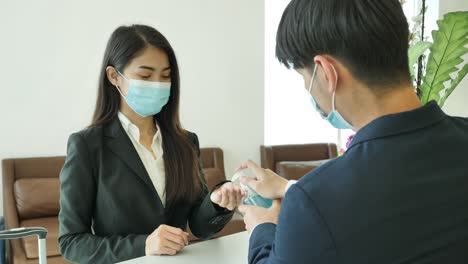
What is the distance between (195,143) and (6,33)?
240 cm

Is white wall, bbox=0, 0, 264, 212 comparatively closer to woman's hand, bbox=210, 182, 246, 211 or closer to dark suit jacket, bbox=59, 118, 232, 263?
dark suit jacket, bbox=59, 118, 232, 263

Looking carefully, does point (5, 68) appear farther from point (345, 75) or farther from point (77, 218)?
point (345, 75)

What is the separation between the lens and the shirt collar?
75 cm

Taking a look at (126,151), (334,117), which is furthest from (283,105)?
(334,117)

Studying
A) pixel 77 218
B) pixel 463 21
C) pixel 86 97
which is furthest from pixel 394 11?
pixel 86 97

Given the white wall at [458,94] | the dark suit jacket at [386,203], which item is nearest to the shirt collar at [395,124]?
the dark suit jacket at [386,203]

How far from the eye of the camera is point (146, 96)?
162 cm

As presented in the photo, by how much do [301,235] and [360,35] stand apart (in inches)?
14.5

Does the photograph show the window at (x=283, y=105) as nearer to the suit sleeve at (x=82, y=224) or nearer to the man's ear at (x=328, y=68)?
the suit sleeve at (x=82, y=224)

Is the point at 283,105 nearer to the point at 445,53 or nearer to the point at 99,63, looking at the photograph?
the point at 99,63

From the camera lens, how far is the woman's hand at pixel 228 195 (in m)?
1.49

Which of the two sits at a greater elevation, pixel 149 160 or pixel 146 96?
pixel 146 96

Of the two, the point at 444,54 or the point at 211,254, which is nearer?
the point at 211,254

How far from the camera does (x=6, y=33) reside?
11.2 feet
